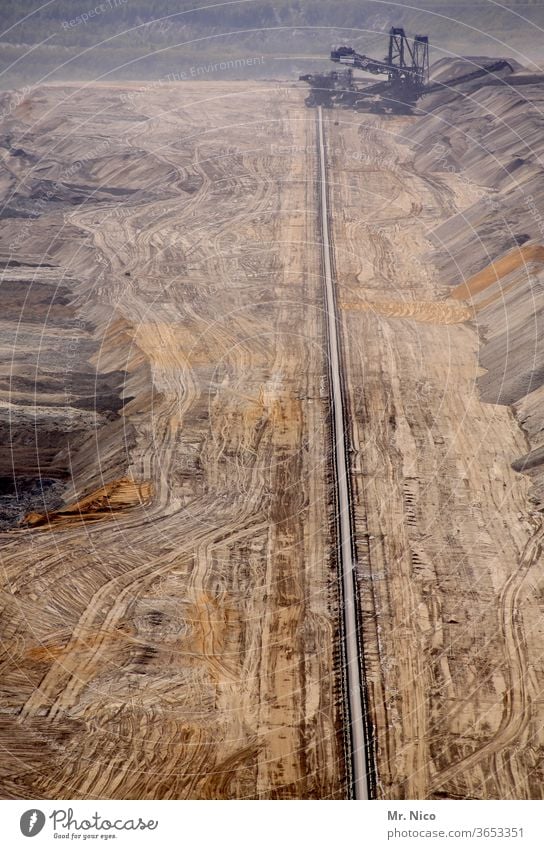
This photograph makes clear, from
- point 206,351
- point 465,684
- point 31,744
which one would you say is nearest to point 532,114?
point 206,351

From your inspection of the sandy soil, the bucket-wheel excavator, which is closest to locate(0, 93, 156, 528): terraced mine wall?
the sandy soil

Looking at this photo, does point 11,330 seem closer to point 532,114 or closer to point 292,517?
point 292,517
